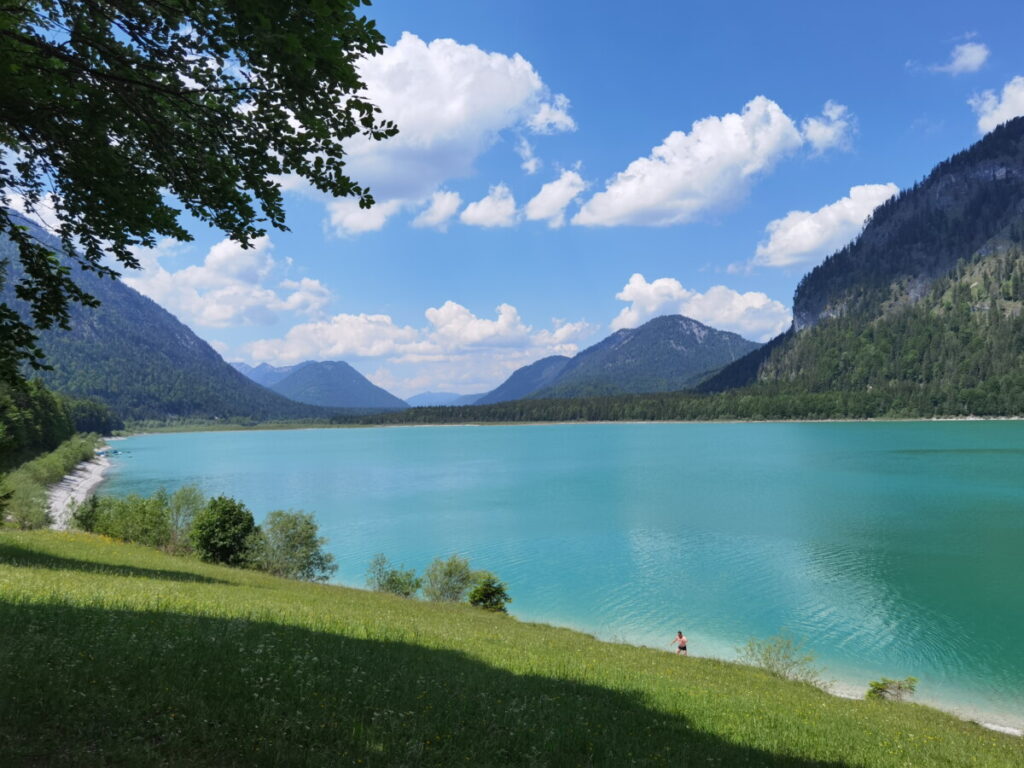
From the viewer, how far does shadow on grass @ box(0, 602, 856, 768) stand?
707cm

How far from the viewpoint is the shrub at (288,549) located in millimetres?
48875

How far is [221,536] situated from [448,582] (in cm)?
2018

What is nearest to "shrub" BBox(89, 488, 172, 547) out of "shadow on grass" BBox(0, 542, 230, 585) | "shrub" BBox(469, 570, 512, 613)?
"shadow on grass" BBox(0, 542, 230, 585)

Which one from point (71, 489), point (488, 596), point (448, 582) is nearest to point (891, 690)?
point (488, 596)

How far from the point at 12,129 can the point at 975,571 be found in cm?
6397

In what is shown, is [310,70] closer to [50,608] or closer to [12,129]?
[12,129]

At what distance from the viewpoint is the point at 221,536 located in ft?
159

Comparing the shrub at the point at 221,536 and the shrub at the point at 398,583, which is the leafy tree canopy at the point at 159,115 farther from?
the shrub at the point at 221,536

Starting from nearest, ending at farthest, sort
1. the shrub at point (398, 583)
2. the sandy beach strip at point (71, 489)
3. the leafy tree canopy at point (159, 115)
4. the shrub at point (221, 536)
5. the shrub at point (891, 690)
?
the leafy tree canopy at point (159, 115), the shrub at point (891, 690), the shrub at point (398, 583), the shrub at point (221, 536), the sandy beach strip at point (71, 489)

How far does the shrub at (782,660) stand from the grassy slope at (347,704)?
9.98m

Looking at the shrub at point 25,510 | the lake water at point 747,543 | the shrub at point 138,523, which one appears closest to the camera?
the lake water at point 747,543

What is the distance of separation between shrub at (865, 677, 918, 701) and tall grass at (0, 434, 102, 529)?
4100 cm

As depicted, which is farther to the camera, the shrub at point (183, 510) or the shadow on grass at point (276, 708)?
the shrub at point (183, 510)

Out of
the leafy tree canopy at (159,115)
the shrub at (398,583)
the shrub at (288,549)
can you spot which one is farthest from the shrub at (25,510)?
the leafy tree canopy at (159,115)
